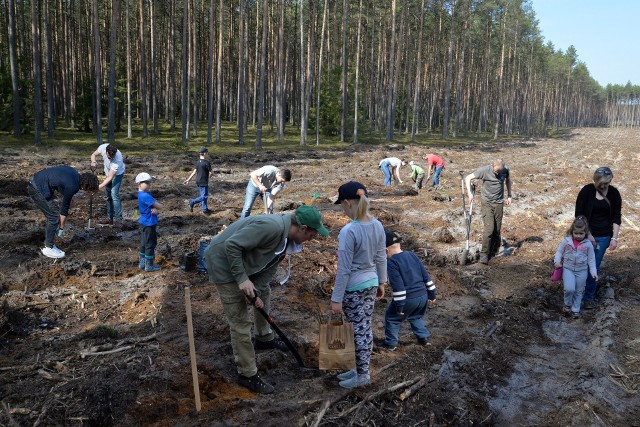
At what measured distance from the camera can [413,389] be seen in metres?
5.11

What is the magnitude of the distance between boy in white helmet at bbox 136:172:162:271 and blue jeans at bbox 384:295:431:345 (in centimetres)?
462

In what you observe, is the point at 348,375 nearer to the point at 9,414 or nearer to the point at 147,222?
the point at 9,414

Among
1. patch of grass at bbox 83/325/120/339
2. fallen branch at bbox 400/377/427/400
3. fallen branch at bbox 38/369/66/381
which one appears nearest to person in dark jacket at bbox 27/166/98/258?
patch of grass at bbox 83/325/120/339

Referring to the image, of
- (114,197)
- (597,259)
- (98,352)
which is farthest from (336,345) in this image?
(114,197)

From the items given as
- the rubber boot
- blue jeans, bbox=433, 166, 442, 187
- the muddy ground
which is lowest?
the muddy ground

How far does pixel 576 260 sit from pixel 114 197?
9.91m

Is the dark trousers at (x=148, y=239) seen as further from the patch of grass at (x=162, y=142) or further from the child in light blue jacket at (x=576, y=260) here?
the patch of grass at (x=162, y=142)

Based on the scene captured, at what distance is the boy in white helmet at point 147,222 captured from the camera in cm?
881

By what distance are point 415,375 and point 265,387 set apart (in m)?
1.58

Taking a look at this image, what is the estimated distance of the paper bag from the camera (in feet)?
16.0

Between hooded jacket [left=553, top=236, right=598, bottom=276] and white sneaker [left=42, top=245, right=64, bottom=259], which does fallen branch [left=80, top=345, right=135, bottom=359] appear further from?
hooded jacket [left=553, top=236, right=598, bottom=276]

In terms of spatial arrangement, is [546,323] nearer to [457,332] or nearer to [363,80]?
[457,332]

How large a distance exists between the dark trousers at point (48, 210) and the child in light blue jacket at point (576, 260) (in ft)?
27.7

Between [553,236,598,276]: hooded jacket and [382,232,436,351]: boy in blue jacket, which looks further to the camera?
[553,236,598,276]: hooded jacket
